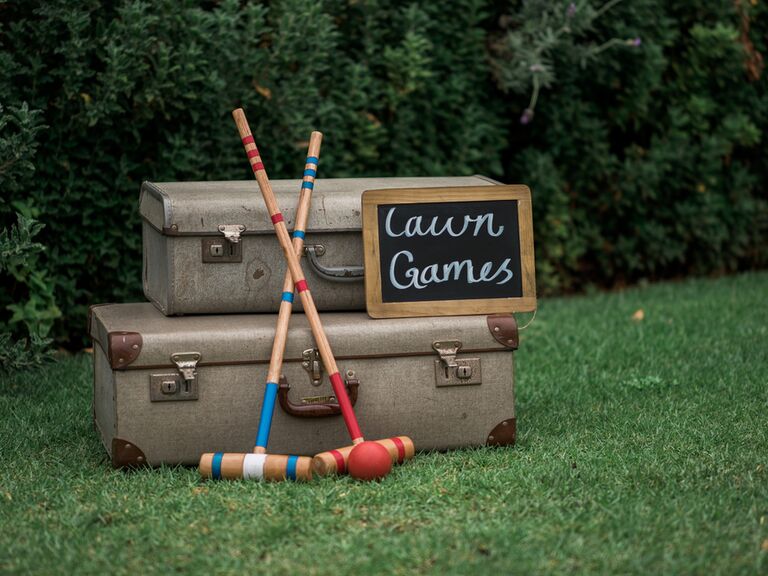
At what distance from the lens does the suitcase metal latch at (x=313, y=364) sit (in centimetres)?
353

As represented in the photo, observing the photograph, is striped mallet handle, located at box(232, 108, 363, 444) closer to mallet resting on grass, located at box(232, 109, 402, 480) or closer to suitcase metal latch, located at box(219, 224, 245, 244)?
mallet resting on grass, located at box(232, 109, 402, 480)

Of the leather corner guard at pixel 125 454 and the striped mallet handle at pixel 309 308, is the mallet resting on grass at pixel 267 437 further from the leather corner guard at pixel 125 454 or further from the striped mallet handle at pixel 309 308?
the leather corner guard at pixel 125 454

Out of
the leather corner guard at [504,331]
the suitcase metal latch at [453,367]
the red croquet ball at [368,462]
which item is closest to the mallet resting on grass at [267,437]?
the red croquet ball at [368,462]

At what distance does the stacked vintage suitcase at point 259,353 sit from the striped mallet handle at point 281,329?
0.19 ft

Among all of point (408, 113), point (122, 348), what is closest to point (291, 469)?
Answer: point (122, 348)

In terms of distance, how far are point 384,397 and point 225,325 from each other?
56cm

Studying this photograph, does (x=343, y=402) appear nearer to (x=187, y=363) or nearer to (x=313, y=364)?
(x=313, y=364)

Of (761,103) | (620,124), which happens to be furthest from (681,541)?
(761,103)

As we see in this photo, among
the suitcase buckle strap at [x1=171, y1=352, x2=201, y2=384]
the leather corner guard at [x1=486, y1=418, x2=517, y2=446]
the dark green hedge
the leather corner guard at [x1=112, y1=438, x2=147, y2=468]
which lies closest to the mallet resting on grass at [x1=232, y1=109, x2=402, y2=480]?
the suitcase buckle strap at [x1=171, y1=352, x2=201, y2=384]

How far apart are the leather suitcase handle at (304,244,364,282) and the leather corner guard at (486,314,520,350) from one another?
0.46 metres

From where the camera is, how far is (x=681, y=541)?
2801mm

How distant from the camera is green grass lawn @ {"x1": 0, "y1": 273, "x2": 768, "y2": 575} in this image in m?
2.71

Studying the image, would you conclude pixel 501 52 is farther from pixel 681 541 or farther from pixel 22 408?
pixel 681 541

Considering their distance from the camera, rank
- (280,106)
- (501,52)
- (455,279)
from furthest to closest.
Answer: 1. (501,52)
2. (280,106)
3. (455,279)
